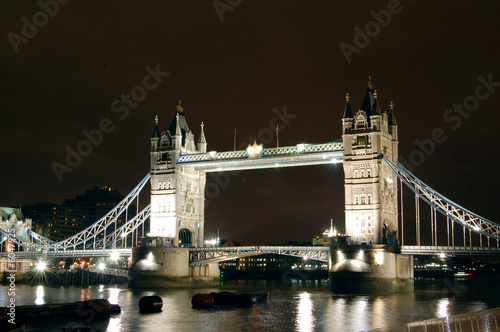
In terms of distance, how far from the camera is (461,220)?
55.1 meters

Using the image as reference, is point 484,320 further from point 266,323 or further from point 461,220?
point 461,220

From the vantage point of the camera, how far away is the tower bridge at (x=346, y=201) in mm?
57000

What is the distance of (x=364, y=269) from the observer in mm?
56312

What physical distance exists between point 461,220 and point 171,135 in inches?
1324

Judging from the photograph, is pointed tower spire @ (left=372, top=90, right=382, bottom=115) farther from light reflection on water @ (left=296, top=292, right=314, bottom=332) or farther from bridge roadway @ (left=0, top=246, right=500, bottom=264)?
light reflection on water @ (left=296, top=292, right=314, bottom=332)

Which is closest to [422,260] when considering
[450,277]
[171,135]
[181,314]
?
[450,277]

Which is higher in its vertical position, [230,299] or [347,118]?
[347,118]

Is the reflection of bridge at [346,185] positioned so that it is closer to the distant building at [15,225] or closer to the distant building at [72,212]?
the distant building at [15,225]

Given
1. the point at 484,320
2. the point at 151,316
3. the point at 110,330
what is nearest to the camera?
the point at 484,320

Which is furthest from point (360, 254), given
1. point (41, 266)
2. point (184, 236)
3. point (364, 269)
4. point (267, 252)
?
point (41, 266)

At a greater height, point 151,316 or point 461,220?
point 461,220

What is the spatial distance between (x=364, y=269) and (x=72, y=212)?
460 ft

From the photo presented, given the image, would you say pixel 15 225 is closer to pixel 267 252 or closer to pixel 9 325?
pixel 267 252

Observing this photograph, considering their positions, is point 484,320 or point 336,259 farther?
point 336,259
